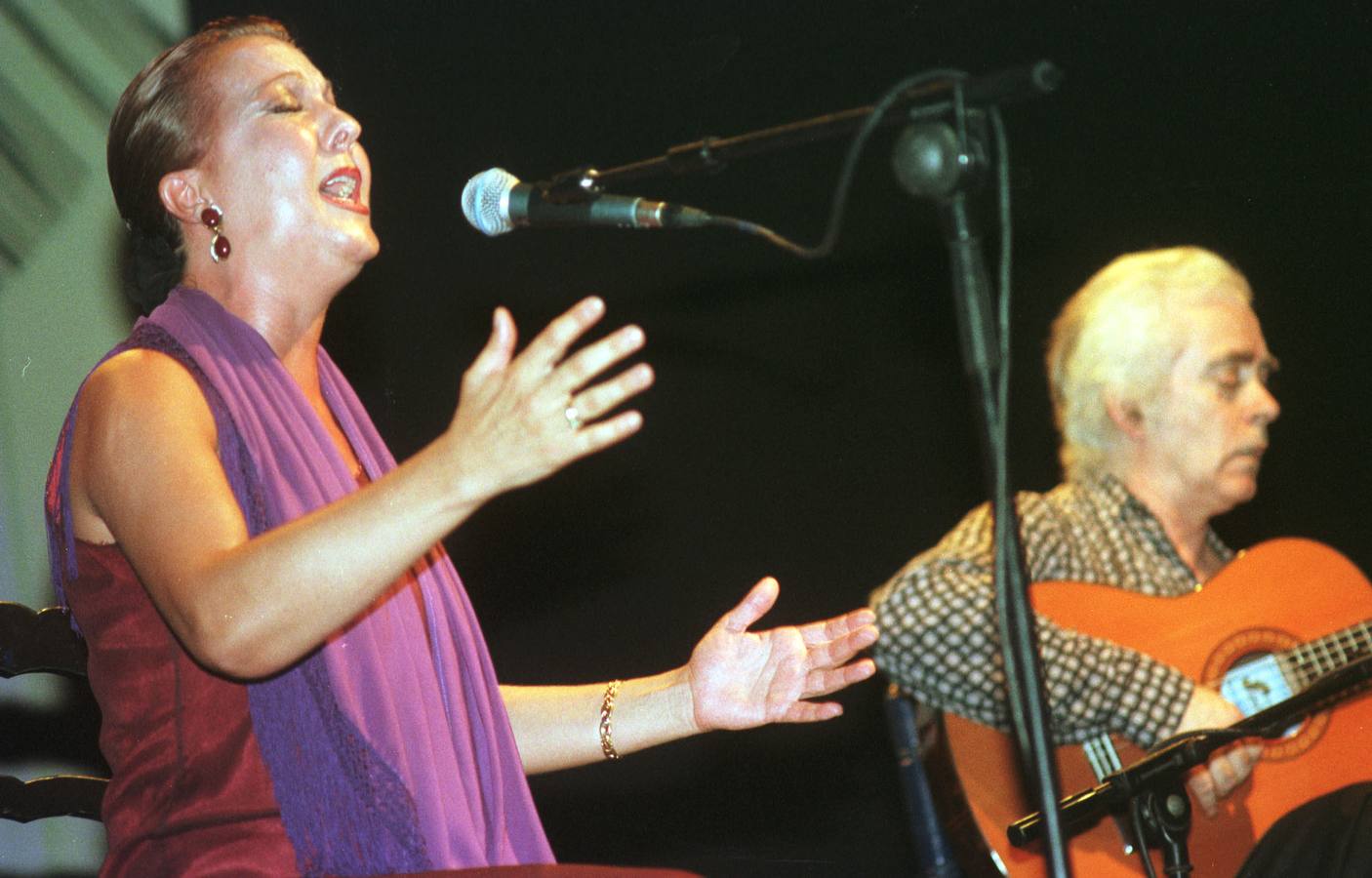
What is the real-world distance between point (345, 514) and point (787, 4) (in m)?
2.30

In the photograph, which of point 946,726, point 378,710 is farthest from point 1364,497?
point 378,710

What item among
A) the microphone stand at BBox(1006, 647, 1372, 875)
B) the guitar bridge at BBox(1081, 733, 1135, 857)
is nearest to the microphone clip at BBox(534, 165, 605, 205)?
the microphone stand at BBox(1006, 647, 1372, 875)

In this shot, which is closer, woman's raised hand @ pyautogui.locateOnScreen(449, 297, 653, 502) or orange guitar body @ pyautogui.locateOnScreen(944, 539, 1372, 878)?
woman's raised hand @ pyautogui.locateOnScreen(449, 297, 653, 502)

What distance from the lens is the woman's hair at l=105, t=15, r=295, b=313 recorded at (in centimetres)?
186

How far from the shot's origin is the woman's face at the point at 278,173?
1.83m

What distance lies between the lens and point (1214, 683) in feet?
9.05

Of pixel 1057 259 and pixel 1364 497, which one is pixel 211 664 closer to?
pixel 1057 259

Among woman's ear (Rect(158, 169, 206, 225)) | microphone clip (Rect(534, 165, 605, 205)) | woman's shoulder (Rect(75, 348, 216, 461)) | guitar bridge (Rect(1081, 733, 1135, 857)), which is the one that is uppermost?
woman's ear (Rect(158, 169, 206, 225))

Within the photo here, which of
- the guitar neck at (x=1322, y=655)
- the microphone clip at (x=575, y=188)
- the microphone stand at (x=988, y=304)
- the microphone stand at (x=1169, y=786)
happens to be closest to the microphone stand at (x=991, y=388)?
the microphone stand at (x=988, y=304)

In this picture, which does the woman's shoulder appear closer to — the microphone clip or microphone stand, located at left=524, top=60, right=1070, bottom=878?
the microphone clip

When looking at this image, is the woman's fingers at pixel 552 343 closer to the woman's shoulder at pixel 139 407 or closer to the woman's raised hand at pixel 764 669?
the woman's shoulder at pixel 139 407

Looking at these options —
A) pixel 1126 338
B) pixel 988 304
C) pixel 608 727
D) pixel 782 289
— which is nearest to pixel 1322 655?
pixel 1126 338

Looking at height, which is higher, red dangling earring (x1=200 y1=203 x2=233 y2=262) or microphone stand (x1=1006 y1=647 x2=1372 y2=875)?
red dangling earring (x1=200 y1=203 x2=233 y2=262)

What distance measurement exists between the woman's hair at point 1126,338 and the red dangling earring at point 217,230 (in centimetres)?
194
